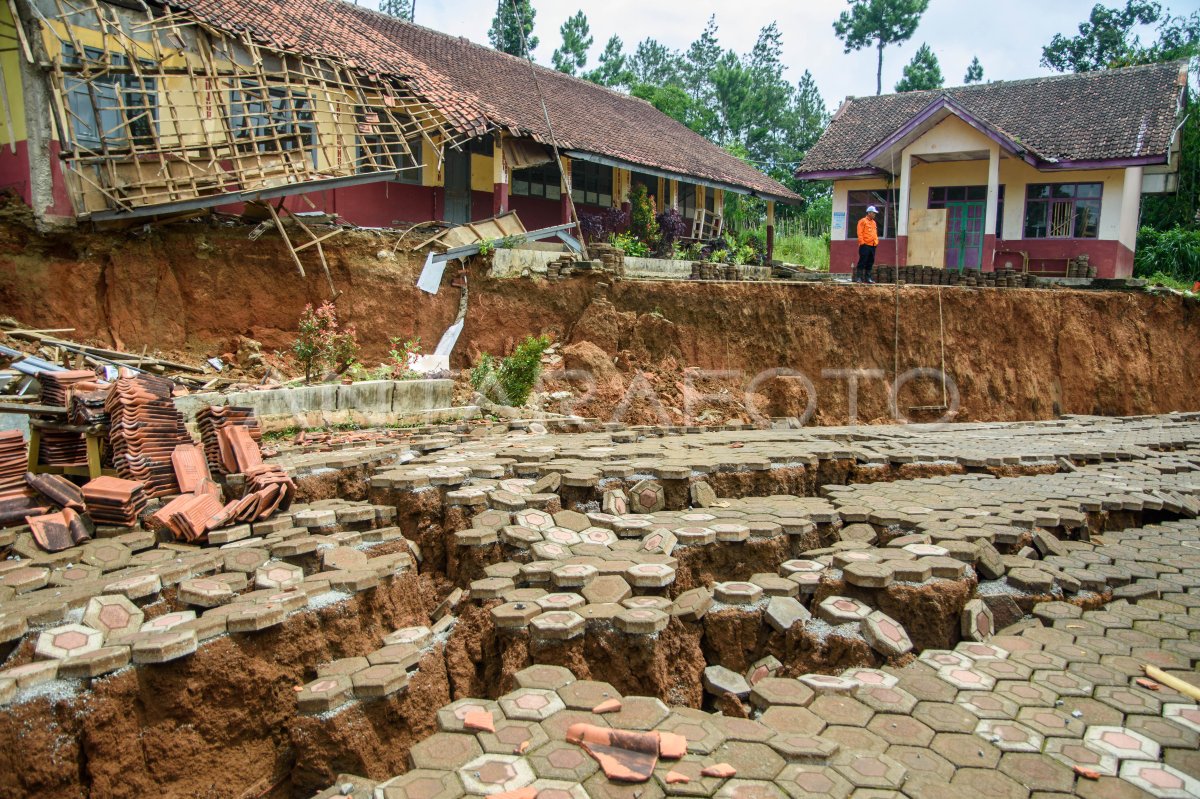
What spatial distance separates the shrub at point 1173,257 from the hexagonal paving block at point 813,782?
22498 mm

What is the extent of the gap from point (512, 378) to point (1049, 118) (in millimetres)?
17664

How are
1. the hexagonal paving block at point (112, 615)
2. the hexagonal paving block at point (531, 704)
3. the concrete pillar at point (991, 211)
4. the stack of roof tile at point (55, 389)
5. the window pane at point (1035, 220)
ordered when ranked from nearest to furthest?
the hexagonal paving block at point (531, 704) < the hexagonal paving block at point (112, 615) < the stack of roof tile at point (55, 389) < the concrete pillar at point (991, 211) < the window pane at point (1035, 220)

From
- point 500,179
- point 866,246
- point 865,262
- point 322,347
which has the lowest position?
point 322,347

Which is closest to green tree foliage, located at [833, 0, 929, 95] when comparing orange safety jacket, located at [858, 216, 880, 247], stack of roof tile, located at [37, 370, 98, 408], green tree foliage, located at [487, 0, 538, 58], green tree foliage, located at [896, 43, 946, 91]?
green tree foliage, located at [896, 43, 946, 91]

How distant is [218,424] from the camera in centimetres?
659

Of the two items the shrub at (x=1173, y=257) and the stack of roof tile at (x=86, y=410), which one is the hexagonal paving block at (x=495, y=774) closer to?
the stack of roof tile at (x=86, y=410)

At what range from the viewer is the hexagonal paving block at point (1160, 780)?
3188 mm

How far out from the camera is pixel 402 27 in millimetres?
19516

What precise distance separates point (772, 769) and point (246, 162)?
11.1m

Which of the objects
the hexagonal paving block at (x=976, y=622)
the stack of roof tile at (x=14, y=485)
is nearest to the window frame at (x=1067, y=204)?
the hexagonal paving block at (x=976, y=622)

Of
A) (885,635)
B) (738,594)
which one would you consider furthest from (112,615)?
(885,635)

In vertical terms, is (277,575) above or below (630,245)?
below

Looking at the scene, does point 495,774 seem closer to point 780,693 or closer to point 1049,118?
point 780,693

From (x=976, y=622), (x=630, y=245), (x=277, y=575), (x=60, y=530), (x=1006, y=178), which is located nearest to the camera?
(x=976, y=622)
